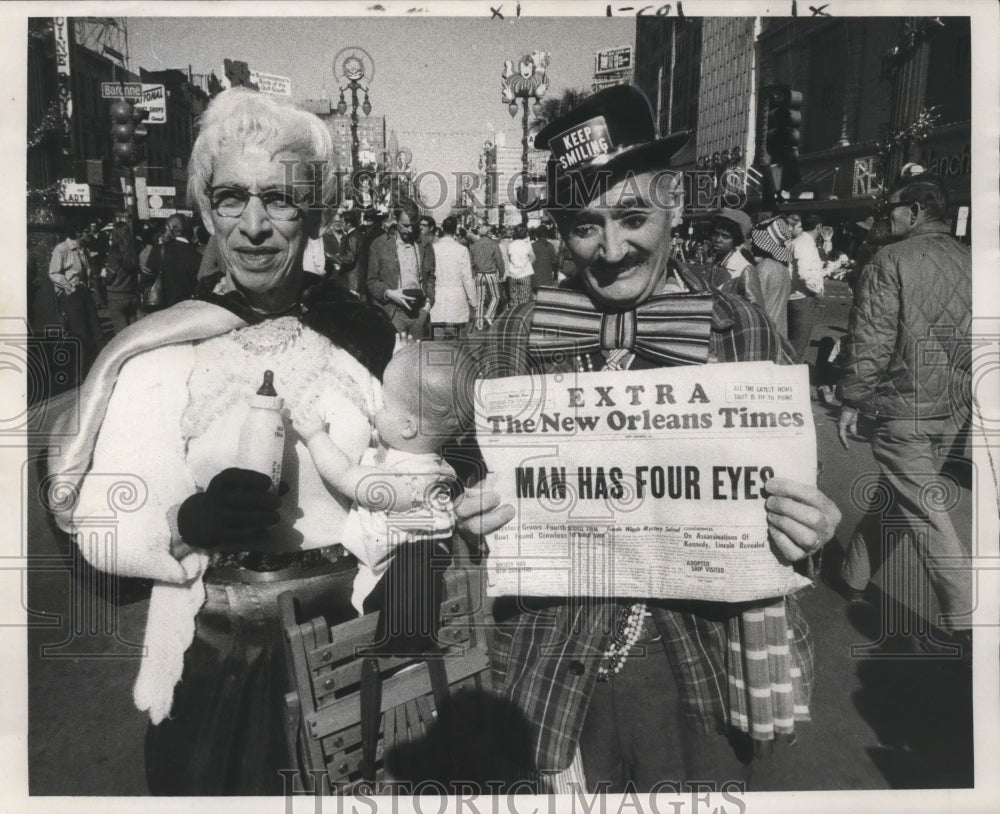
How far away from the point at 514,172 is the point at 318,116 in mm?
675

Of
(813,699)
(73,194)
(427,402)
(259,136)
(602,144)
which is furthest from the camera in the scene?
(813,699)

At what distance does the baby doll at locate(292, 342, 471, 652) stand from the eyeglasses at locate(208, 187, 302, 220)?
1.90 feet

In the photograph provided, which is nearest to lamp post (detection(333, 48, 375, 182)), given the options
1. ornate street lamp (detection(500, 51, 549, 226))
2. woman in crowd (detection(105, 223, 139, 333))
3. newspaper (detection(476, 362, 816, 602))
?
ornate street lamp (detection(500, 51, 549, 226))

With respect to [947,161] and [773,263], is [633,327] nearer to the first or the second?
[773,263]

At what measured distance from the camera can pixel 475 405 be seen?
8.63 feet

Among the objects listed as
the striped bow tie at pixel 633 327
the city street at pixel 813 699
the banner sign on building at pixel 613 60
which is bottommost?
the city street at pixel 813 699

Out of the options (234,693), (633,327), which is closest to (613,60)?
(633,327)

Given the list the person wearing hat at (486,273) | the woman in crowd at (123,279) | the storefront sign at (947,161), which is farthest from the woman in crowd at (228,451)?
the storefront sign at (947,161)

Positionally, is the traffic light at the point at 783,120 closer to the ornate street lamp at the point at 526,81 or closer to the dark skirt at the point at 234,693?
the ornate street lamp at the point at 526,81

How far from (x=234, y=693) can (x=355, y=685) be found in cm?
44

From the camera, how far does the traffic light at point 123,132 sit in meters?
2.70

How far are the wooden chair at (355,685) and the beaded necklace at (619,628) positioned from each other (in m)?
0.45

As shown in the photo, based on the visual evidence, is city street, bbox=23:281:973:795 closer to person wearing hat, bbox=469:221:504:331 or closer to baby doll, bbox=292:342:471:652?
Answer: baby doll, bbox=292:342:471:652

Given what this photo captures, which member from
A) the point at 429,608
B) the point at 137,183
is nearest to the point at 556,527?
the point at 429,608
